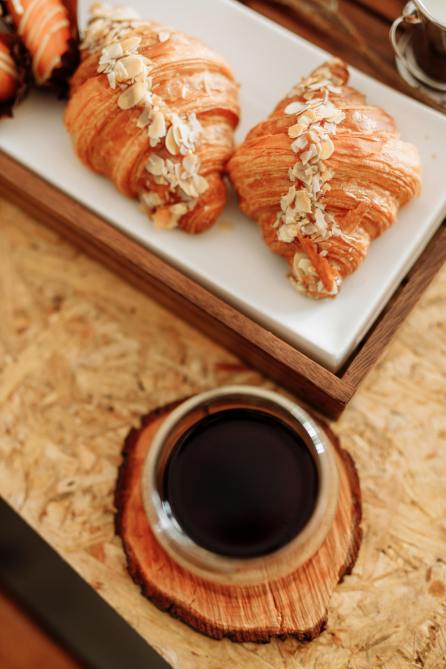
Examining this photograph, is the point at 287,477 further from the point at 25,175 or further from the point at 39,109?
the point at 39,109

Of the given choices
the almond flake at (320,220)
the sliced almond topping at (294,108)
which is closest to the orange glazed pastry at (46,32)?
the sliced almond topping at (294,108)

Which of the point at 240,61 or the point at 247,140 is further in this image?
the point at 240,61

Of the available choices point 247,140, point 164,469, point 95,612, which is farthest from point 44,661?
point 247,140

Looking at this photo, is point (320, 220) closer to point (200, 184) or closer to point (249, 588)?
point (200, 184)

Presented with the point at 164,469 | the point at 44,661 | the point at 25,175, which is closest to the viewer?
the point at 164,469

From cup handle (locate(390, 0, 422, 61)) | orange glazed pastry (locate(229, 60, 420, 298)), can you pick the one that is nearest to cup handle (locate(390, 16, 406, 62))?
cup handle (locate(390, 0, 422, 61))

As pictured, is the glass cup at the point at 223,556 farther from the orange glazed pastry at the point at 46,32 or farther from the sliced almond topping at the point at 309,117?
the orange glazed pastry at the point at 46,32
